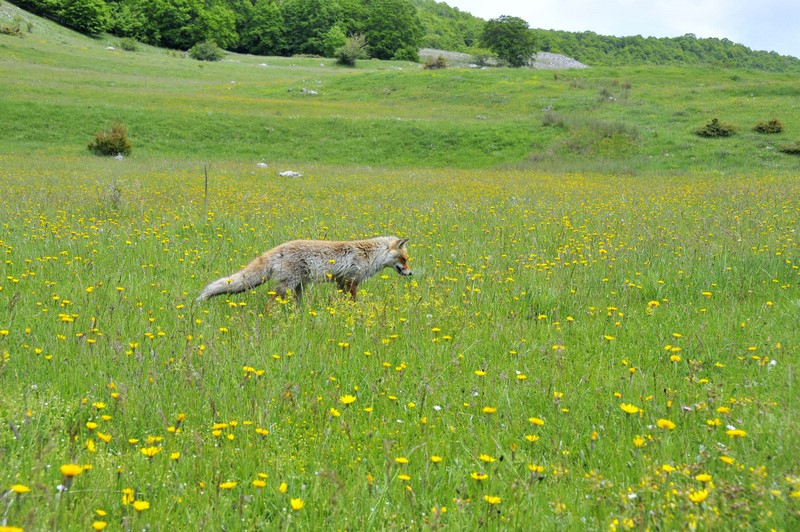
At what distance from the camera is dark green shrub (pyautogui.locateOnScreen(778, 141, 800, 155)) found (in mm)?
25875

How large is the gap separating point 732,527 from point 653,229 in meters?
→ 8.86

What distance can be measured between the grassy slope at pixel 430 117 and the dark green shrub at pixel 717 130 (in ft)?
1.74

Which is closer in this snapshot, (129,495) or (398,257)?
(129,495)

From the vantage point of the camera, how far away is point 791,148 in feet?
85.3

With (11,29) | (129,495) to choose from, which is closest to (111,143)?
(129,495)

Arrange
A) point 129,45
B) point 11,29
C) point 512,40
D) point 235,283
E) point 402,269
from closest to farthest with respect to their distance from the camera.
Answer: point 235,283, point 402,269, point 11,29, point 129,45, point 512,40

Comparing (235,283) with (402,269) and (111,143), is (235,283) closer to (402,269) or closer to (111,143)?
(402,269)

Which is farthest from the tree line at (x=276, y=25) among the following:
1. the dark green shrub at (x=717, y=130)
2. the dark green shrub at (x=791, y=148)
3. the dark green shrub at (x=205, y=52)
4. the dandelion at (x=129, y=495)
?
the dandelion at (x=129, y=495)

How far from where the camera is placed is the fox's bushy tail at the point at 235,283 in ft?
20.7

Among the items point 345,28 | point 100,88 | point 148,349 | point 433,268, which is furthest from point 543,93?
point 345,28

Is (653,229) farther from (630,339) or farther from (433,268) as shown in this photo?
(630,339)

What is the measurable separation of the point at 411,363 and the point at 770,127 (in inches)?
1256

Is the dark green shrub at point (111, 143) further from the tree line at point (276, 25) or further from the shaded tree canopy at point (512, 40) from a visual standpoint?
the tree line at point (276, 25)

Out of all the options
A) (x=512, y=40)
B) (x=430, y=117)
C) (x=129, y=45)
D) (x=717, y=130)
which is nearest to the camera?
(x=717, y=130)
